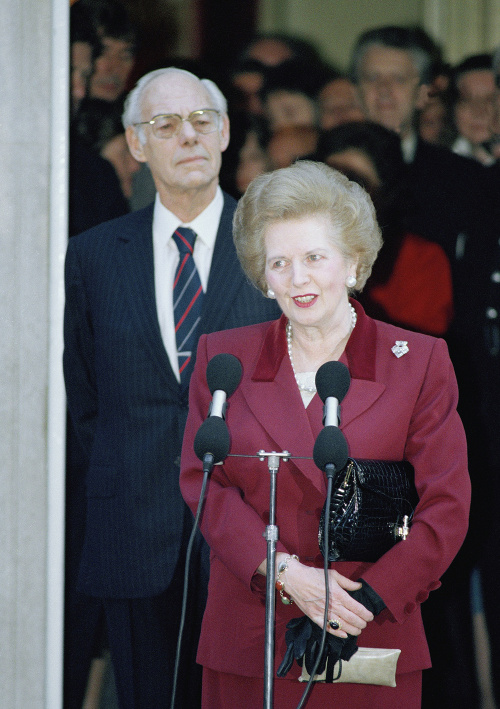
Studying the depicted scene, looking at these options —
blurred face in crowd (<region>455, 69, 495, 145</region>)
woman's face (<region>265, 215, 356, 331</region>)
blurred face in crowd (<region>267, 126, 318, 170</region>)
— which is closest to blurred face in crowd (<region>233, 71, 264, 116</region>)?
blurred face in crowd (<region>267, 126, 318, 170</region>)

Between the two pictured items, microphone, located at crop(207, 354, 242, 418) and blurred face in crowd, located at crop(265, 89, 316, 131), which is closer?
microphone, located at crop(207, 354, 242, 418)

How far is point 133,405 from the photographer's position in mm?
2969

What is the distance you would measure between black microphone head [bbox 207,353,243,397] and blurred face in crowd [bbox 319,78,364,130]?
1425mm

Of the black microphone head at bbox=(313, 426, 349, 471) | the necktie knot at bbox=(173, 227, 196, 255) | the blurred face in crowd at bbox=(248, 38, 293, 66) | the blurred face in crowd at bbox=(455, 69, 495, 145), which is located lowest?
the black microphone head at bbox=(313, 426, 349, 471)

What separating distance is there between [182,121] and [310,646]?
1814 millimetres

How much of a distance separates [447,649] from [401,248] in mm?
1346

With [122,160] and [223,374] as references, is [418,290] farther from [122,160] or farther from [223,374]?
[223,374]

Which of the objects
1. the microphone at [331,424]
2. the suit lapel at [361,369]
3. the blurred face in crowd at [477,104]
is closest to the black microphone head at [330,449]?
the microphone at [331,424]

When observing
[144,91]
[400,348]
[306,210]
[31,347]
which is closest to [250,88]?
[144,91]

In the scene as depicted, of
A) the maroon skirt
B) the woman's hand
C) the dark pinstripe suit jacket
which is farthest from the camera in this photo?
the dark pinstripe suit jacket

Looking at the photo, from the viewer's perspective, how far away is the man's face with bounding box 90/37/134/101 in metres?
3.15

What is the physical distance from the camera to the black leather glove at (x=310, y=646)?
6.41ft

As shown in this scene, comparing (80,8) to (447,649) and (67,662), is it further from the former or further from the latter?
(447,649)

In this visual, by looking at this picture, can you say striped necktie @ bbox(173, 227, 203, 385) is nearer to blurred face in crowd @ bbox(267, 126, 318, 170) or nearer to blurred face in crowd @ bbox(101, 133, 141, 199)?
blurred face in crowd @ bbox(101, 133, 141, 199)
